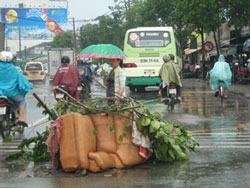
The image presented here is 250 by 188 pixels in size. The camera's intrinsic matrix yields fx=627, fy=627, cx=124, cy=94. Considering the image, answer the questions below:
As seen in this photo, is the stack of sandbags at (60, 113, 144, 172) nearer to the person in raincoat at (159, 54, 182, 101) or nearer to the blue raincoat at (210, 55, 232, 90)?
the person in raincoat at (159, 54, 182, 101)

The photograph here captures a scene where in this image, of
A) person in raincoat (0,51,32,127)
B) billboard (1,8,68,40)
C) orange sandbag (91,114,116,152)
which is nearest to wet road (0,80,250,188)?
orange sandbag (91,114,116,152)

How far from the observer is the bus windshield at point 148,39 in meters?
28.0

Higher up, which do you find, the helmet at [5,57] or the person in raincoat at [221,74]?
the helmet at [5,57]

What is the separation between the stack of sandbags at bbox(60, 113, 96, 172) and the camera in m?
8.24

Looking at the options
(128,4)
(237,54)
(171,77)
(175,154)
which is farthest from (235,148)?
(128,4)

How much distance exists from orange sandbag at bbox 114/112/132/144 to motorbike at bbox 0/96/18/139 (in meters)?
3.84

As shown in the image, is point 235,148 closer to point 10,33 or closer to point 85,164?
point 85,164

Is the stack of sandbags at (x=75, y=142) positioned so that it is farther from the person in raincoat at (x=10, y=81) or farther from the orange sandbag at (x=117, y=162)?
the person in raincoat at (x=10, y=81)

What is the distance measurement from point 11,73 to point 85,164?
4513 mm

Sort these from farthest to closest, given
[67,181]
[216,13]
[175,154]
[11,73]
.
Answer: [216,13]
[11,73]
[175,154]
[67,181]

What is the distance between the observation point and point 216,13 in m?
33.9

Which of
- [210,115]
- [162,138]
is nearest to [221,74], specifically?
[210,115]

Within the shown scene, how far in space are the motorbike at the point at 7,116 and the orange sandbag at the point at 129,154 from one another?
403 centimetres

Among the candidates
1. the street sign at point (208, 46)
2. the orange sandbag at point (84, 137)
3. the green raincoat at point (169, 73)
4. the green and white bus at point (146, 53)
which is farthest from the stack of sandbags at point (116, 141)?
the street sign at point (208, 46)
